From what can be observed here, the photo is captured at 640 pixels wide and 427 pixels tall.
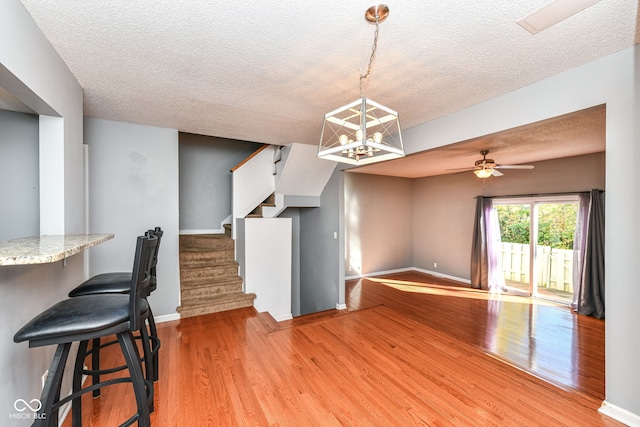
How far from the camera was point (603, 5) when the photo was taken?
1.35 meters


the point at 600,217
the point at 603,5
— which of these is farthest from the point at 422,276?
the point at 603,5

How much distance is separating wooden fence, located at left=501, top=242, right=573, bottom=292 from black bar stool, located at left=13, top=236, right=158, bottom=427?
613 cm

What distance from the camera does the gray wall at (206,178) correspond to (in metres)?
5.00

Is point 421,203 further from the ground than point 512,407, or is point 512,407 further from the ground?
point 421,203

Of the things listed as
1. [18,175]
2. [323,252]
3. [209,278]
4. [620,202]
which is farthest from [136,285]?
[323,252]

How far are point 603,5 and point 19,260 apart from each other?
273cm

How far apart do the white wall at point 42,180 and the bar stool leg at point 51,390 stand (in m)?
0.29

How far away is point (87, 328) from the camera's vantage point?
3.66 ft

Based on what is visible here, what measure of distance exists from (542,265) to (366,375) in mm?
4703

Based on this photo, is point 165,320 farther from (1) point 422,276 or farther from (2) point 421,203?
(2) point 421,203

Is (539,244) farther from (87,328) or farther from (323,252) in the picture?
(87,328)

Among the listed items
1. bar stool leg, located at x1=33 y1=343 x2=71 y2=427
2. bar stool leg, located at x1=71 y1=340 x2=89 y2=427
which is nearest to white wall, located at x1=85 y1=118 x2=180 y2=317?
bar stool leg, located at x1=71 y1=340 x2=89 y2=427

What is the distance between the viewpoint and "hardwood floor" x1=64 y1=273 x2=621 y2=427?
1.75 metres

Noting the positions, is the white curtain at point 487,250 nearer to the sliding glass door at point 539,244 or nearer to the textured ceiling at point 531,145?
the sliding glass door at point 539,244
